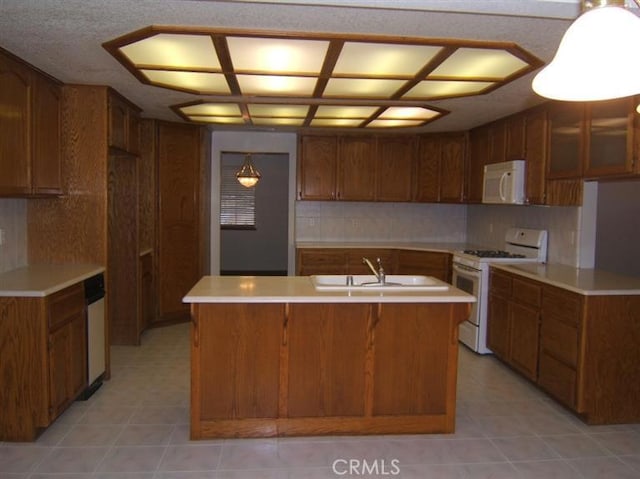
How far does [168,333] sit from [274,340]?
8.73ft

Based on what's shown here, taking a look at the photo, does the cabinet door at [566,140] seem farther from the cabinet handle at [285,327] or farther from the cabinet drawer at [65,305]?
the cabinet drawer at [65,305]

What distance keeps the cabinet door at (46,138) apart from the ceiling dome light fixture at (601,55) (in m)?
3.22

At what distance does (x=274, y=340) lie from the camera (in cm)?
288

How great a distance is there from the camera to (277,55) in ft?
9.47

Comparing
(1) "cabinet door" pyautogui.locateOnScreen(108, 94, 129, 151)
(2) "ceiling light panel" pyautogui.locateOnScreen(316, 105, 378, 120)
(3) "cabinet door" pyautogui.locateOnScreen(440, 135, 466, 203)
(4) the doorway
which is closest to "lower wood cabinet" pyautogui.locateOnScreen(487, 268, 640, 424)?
(2) "ceiling light panel" pyautogui.locateOnScreen(316, 105, 378, 120)

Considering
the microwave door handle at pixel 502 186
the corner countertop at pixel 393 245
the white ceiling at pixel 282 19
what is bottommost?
the corner countertop at pixel 393 245

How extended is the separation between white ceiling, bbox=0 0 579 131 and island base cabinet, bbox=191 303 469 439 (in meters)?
1.51

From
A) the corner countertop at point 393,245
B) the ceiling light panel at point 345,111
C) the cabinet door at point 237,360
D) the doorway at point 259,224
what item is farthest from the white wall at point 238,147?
the cabinet door at point 237,360

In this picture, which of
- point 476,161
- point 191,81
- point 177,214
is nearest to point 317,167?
point 177,214

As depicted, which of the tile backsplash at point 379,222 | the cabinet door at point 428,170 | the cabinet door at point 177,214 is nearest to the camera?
the cabinet door at point 177,214

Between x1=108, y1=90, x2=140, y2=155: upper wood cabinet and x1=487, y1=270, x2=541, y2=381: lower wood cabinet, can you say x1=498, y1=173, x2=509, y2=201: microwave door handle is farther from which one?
x1=108, y1=90, x2=140, y2=155: upper wood cabinet

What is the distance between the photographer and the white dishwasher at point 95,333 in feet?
11.2

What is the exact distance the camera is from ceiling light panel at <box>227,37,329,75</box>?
2675 millimetres
